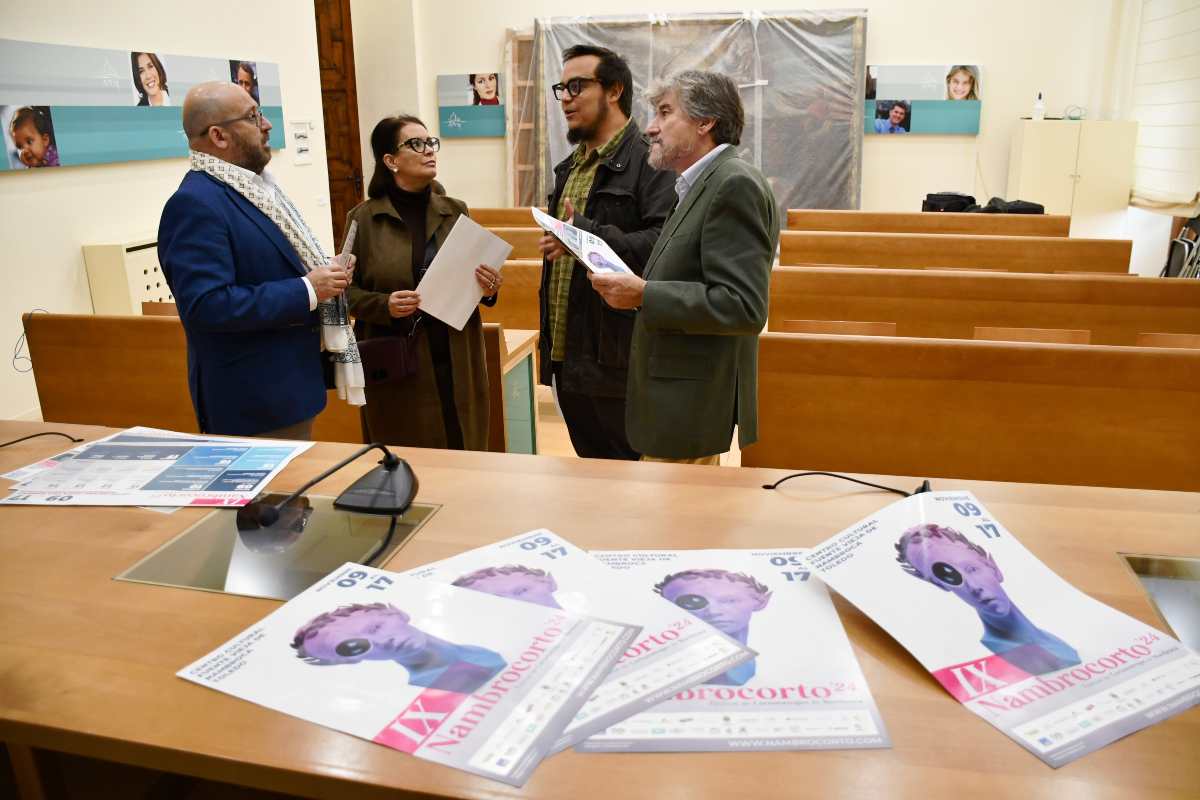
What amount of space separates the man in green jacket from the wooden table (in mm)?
504

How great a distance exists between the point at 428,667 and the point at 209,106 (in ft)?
5.54

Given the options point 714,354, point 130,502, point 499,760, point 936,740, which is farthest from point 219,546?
point 714,354

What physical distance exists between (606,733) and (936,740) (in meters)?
0.31

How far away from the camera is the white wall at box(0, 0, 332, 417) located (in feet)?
12.7

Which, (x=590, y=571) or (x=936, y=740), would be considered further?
(x=590, y=571)

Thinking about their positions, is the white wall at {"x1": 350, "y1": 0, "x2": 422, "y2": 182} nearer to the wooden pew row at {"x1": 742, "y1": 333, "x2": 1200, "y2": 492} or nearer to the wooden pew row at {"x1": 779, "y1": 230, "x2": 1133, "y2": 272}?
the wooden pew row at {"x1": 779, "y1": 230, "x2": 1133, "y2": 272}

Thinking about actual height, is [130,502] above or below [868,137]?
below

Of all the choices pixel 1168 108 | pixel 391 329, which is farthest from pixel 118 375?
pixel 1168 108

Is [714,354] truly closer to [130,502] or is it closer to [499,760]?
[130,502]

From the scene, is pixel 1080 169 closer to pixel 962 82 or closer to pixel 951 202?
pixel 951 202

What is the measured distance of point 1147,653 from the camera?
956mm

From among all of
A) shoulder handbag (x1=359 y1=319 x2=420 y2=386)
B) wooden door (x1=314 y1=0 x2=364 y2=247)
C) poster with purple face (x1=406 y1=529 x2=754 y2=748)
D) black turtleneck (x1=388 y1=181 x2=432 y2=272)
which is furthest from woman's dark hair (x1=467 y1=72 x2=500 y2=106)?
poster with purple face (x1=406 y1=529 x2=754 y2=748)

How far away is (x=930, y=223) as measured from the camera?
595cm

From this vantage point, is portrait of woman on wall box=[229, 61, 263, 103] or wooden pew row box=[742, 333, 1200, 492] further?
portrait of woman on wall box=[229, 61, 263, 103]
